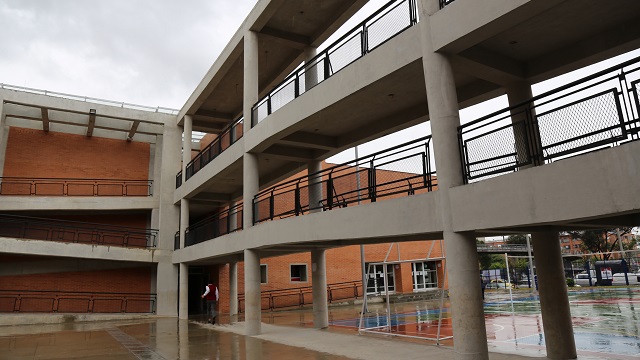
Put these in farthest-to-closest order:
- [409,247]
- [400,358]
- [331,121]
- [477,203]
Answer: [409,247] → [331,121] → [400,358] → [477,203]

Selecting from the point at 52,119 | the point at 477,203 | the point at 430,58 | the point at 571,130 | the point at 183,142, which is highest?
the point at 52,119

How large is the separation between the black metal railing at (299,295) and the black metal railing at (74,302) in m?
5.72

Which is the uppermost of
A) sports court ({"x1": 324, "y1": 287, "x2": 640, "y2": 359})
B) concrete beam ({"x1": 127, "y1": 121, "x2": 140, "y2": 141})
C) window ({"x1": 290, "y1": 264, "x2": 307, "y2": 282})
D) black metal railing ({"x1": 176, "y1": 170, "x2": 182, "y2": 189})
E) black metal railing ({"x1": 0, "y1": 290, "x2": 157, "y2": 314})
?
concrete beam ({"x1": 127, "y1": 121, "x2": 140, "y2": 141})

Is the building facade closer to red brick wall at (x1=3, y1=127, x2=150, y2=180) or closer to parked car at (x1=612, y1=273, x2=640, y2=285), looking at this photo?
red brick wall at (x1=3, y1=127, x2=150, y2=180)

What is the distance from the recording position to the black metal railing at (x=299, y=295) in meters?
28.3

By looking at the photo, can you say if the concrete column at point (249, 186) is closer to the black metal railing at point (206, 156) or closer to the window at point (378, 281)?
the black metal railing at point (206, 156)

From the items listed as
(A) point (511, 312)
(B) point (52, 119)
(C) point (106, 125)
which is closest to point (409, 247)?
(A) point (511, 312)

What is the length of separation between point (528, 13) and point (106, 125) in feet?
83.8

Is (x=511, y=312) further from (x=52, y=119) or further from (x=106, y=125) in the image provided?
(x=52, y=119)

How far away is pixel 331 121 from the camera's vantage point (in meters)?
14.3

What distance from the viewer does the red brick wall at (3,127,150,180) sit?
2675cm

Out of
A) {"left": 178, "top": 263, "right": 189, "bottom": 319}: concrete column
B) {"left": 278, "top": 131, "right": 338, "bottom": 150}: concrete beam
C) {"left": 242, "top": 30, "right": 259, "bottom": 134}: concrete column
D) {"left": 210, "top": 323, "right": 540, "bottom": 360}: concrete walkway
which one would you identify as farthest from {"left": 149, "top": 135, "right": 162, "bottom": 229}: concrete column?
{"left": 278, "top": 131, "right": 338, "bottom": 150}: concrete beam

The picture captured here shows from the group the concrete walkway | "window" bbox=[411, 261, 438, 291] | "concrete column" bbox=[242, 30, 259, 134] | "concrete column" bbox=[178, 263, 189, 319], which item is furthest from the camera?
"window" bbox=[411, 261, 438, 291]

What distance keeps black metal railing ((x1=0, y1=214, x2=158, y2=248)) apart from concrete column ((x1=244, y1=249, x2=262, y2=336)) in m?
12.8
